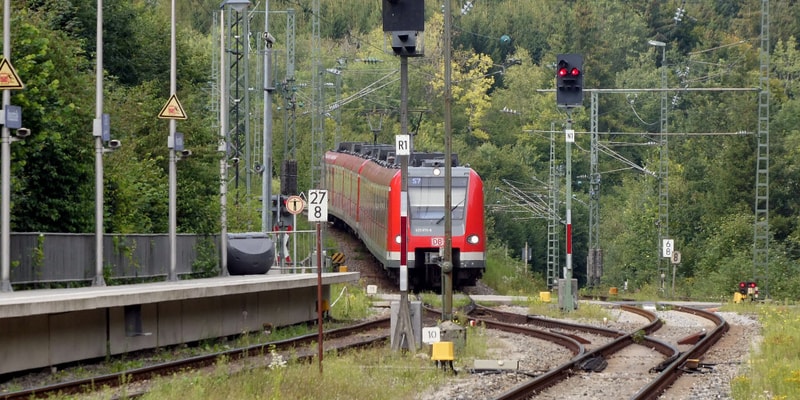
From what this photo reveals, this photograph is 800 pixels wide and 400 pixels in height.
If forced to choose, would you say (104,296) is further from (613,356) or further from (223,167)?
(223,167)

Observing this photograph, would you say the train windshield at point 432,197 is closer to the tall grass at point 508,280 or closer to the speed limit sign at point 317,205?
the tall grass at point 508,280

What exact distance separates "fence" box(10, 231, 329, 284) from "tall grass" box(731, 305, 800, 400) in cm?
1129

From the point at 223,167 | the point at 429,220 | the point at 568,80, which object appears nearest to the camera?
the point at 568,80

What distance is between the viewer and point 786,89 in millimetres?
99938

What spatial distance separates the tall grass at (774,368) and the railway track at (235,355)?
592cm

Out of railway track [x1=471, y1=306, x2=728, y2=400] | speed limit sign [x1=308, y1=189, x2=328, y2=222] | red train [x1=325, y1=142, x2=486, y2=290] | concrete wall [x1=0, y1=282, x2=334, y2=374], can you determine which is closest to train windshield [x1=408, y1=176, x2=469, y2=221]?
red train [x1=325, y1=142, x2=486, y2=290]

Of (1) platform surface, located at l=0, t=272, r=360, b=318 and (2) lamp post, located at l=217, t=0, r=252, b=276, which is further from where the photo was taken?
(2) lamp post, located at l=217, t=0, r=252, b=276

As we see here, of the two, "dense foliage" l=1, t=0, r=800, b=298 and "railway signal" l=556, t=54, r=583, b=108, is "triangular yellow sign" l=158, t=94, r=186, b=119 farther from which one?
"railway signal" l=556, t=54, r=583, b=108

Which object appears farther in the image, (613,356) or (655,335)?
(655,335)

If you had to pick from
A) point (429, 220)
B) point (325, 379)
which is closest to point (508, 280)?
point (429, 220)

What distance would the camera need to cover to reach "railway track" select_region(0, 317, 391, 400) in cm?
1608

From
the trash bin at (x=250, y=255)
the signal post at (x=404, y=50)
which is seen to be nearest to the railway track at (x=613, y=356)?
the signal post at (x=404, y=50)

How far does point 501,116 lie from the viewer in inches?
4168

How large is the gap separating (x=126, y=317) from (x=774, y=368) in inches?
372
